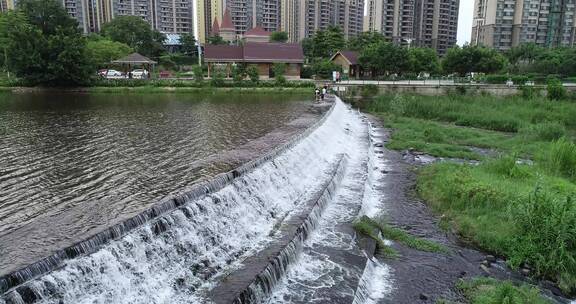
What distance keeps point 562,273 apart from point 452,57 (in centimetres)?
5802

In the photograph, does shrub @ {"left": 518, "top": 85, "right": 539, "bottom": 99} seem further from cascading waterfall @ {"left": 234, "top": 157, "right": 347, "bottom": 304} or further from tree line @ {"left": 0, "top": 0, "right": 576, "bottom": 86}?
cascading waterfall @ {"left": 234, "top": 157, "right": 347, "bottom": 304}

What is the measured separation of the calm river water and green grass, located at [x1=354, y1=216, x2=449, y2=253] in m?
5.07

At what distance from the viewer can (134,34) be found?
291ft

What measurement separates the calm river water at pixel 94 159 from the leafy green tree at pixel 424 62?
3398 centimetres

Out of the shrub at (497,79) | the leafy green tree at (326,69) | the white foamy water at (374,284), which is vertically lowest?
the white foamy water at (374,284)

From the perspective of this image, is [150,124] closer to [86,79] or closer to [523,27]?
[86,79]

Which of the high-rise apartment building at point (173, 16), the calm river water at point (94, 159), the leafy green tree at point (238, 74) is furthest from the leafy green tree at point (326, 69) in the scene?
the high-rise apartment building at point (173, 16)

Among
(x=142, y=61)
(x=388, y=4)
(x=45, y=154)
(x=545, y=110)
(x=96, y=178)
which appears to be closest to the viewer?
(x=96, y=178)

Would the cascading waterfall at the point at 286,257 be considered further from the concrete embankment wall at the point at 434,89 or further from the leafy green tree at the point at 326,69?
the leafy green tree at the point at 326,69

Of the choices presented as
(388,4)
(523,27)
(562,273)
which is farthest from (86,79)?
(523,27)

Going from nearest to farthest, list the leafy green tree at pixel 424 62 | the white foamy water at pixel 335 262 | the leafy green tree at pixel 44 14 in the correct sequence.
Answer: the white foamy water at pixel 335 262 < the leafy green tree at pixel 424 62 < the leafy green tree at pixel 44 14

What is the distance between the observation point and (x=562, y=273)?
10.4 m

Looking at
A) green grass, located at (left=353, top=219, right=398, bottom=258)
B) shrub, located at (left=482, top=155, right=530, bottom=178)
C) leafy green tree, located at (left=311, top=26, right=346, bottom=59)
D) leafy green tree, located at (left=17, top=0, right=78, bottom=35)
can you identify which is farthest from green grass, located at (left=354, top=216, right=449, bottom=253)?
leafy green tree, located at (left=17, top=0, right=78, bottom=35)

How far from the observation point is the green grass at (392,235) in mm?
12305
